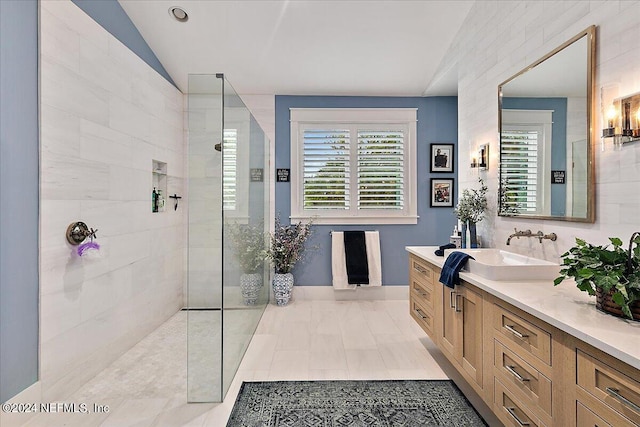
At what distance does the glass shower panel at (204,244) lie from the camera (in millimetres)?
1959

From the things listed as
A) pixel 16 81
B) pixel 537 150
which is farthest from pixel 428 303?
pixel 16 81

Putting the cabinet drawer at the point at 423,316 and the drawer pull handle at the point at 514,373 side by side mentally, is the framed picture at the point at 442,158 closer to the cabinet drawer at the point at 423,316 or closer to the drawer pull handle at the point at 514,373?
the cabinet drawer at the point at 423,316

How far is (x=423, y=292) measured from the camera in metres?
2.58

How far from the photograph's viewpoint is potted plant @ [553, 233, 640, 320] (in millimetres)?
1088

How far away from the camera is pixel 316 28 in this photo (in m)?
3.07

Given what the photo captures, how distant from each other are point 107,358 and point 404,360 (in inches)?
87.8

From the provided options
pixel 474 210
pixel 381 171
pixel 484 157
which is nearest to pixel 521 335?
pixel 474 210

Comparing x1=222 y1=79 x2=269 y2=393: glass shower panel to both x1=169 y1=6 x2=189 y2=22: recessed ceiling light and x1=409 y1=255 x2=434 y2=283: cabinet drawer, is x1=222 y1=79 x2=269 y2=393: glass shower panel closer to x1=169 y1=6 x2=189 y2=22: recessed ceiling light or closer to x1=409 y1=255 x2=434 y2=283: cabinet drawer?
x1=169 y1=6 x2=189 y2=22: recessed ceiling light

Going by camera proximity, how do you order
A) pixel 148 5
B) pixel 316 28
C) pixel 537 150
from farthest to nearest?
pixel 316 28 → pixel 148 5 → pixel 537 150

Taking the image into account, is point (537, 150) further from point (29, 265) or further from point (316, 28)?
point (29, 265)

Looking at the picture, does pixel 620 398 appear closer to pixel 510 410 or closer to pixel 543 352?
pixel 543 352

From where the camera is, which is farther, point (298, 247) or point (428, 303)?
point (298, 247)

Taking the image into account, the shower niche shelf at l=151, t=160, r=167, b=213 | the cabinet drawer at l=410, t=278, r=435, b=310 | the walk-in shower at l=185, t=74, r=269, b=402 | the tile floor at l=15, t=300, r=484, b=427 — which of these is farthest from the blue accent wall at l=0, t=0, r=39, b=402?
the cabinet drawer at l=410, t=278, r=435, b=310

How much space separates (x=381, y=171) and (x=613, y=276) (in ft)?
10.0
